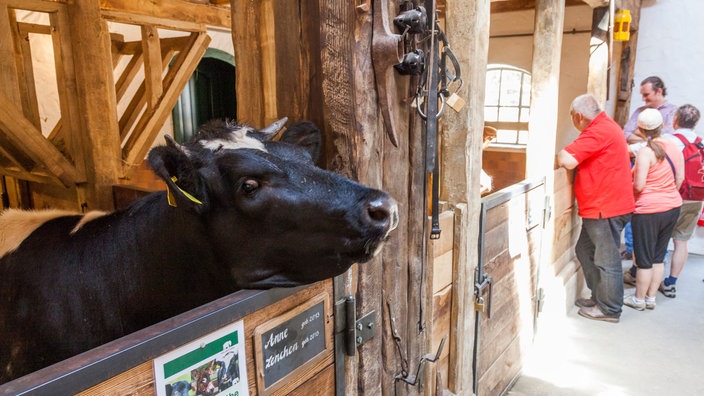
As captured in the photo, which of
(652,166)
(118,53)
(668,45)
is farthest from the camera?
(668,45)

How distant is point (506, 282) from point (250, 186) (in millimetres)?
2561

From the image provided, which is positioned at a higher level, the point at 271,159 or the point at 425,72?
the point at 425,72

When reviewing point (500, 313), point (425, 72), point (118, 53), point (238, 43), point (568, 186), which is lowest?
point (500, 313)

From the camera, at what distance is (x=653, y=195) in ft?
15.6

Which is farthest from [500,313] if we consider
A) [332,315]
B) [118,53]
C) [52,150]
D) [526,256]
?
[118,53]

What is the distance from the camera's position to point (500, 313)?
3496 millimetres

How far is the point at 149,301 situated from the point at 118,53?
16.4ft

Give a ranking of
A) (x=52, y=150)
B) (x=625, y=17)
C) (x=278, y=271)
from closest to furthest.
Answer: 1. (x=278, y=271)
2. (x=52, y=150)
3. (x=625, y=17)

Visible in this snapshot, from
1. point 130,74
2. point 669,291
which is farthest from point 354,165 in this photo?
point 669,291

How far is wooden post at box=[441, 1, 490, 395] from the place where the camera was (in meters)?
2.54

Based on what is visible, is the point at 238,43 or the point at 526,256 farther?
the point at 526,256

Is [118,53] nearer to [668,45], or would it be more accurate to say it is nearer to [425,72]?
[425,72]

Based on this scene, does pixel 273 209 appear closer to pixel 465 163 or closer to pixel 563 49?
pixel 465 163

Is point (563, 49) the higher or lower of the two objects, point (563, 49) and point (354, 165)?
the higher
